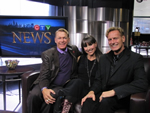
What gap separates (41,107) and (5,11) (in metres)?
3.12

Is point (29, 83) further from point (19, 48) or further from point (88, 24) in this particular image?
point (88, 24)

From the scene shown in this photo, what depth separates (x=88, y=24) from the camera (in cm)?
632

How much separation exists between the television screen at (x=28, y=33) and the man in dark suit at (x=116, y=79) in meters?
1.92

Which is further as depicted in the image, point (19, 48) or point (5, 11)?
point (5, 11)

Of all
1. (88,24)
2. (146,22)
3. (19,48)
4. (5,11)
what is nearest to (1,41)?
(19,48)

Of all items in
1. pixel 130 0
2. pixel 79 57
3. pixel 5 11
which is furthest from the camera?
pixel 130 0

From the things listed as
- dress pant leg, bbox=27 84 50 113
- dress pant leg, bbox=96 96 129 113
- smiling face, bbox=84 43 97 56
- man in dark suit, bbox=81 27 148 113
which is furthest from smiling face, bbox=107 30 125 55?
dress pant leg, bbox=27 84 50 113

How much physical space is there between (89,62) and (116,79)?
46 cm

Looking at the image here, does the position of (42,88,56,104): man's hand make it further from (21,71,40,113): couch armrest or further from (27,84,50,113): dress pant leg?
(21,71,40,113): couch armrest

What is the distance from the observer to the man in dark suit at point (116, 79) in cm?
164

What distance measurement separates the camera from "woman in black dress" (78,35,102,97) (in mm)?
2051

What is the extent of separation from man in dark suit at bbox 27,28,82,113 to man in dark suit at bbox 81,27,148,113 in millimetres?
187

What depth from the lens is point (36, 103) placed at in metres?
1.87

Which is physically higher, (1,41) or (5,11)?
(5,11)
